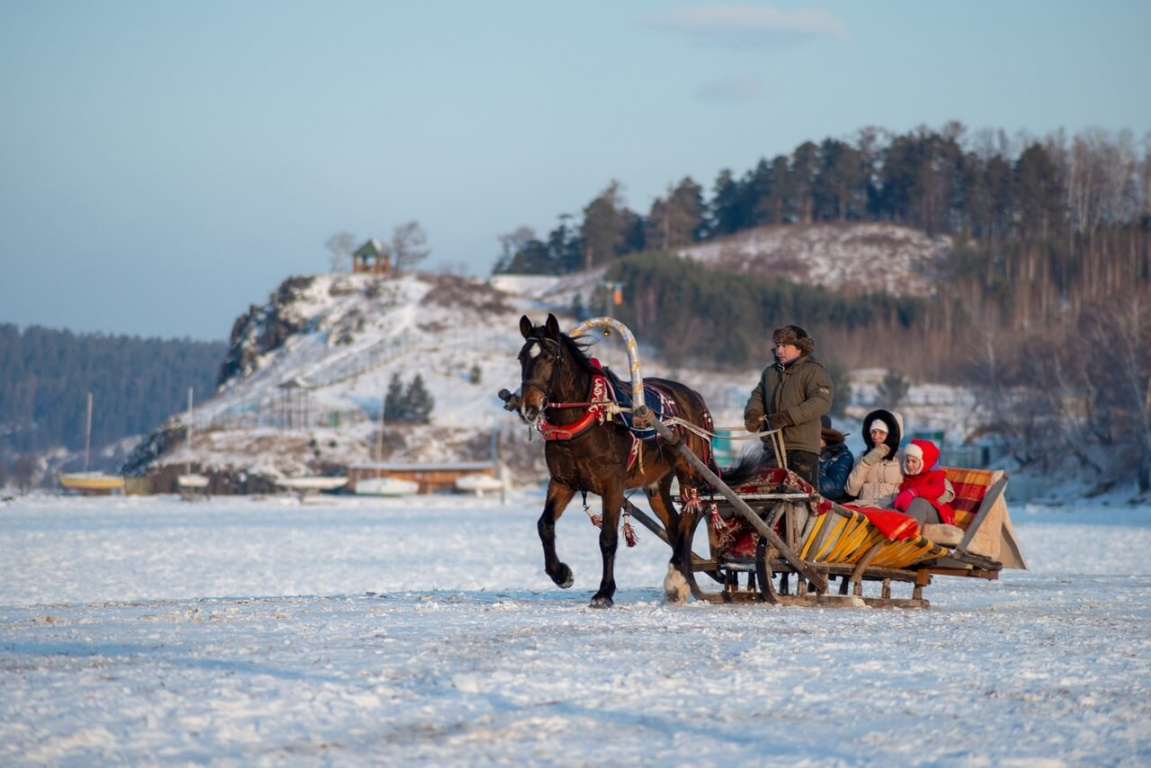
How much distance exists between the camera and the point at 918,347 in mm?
108750

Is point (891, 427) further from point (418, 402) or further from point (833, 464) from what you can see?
point (418, 402)

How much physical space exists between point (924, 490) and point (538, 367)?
3643 millimetres

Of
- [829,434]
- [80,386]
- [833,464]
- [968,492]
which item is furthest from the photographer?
[80,386]

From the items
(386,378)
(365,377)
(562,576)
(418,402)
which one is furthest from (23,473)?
(562,576)

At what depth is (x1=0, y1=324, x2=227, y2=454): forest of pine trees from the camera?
164 meters

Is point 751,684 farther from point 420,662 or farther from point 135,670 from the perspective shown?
point 135,670

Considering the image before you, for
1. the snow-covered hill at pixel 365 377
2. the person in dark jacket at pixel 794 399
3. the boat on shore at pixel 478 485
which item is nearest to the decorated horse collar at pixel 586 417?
the person in dark jacket at pixel 794 399

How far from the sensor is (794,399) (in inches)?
463

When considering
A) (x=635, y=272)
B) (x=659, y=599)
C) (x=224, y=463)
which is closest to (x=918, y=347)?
(x=635, y=272)

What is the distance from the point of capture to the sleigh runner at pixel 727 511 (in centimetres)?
1091

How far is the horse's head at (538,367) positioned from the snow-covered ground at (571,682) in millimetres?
1615

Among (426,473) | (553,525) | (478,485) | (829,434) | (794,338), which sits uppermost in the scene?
(794,338)

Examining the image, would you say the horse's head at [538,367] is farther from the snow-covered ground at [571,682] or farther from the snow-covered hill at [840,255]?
the snow-covered hill at [840,255]

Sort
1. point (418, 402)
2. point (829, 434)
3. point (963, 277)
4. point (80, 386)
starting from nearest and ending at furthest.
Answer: point (829, 434), point (418, 402), point (963, 277), point (80, 386)
